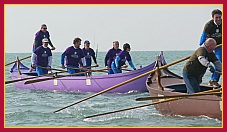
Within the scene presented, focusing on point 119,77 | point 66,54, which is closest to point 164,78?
point 119,77

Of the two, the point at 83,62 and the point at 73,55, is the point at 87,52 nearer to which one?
the point at 83,62

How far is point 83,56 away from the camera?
49.6ft

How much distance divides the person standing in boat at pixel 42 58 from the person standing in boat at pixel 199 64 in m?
6.79

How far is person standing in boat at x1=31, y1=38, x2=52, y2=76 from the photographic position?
1487cm

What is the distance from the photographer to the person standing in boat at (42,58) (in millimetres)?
14867

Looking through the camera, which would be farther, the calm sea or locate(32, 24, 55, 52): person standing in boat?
locate(32, 24, 55, 52): person standing in boat

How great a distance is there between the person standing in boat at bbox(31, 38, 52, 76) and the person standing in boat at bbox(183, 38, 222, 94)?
6792 millimetres

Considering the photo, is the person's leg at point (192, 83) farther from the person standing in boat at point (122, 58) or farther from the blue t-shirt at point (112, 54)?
the blue t-shirt at point (112, 54)

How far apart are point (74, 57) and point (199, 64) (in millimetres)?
6675

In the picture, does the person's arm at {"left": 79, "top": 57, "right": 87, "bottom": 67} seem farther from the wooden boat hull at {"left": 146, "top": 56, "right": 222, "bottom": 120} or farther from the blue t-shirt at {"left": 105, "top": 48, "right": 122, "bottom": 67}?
the wooden boat hull at {"left": 146, "top": 56, "right": 222, "bottom": 120}

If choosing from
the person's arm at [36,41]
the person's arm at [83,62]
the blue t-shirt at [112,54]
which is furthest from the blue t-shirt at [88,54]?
the person's arm at [36,41]

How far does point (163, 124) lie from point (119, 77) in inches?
180

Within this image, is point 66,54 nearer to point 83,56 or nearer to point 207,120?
point 83,56

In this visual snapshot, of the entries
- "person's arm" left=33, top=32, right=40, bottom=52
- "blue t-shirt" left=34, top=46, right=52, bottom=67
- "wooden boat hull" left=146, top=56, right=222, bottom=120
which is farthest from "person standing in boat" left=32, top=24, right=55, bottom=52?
"wooden boat hull" left=146, top=56, right=222, bottom=120
